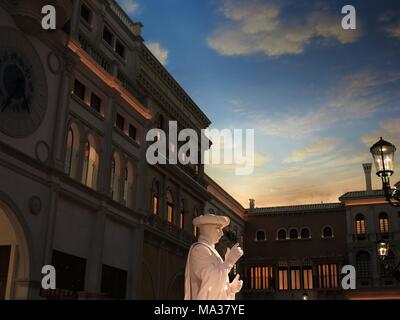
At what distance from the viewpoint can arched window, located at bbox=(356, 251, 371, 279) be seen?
31609 millimetres

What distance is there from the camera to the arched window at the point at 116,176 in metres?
17.4

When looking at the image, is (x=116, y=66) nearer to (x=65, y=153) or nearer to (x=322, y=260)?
(x=65, y=153)

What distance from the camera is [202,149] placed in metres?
26.6

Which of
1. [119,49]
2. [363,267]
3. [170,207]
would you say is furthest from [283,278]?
[119,49]

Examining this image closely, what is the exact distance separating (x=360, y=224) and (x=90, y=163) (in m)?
22.2

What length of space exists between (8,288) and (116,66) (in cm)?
836

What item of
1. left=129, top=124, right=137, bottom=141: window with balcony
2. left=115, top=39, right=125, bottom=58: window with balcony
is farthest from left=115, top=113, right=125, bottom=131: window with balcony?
left=115, top=39, right=125, bottom=58: window with balcony

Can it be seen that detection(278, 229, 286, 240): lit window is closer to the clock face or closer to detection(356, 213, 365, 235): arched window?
detection(356, 213, 365, 235): arched window

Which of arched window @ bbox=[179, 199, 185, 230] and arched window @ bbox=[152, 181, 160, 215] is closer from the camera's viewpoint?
arched window @ bbox=[152, 181, 160, 215]

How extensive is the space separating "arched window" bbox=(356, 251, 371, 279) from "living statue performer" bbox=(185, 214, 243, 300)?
29.3m

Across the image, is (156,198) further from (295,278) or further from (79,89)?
(295,278)

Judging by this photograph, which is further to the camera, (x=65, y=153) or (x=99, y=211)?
(x=99, y=211)

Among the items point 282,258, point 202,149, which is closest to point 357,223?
point 282,258

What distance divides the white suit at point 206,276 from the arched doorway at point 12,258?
8.30 metres
